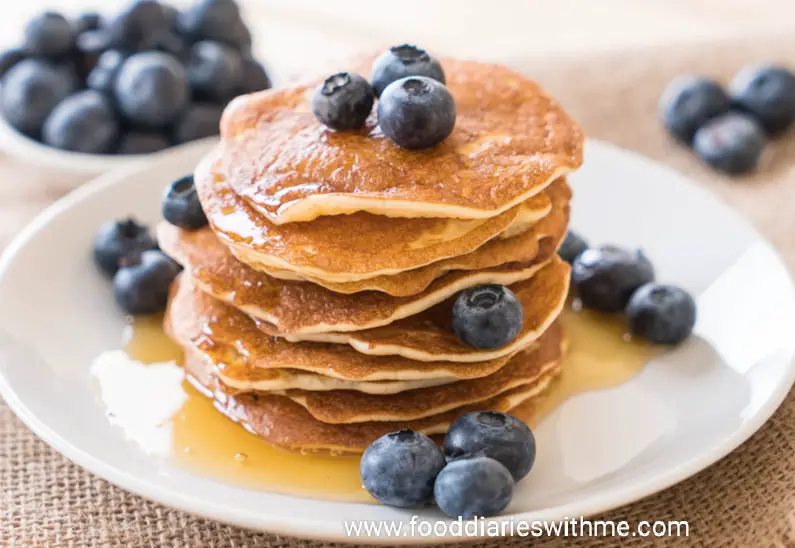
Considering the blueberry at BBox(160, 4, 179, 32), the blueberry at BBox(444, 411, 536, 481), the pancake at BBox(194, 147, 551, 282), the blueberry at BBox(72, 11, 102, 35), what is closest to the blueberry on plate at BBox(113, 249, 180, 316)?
the pancake at BBox(194, 147, 551, 282)

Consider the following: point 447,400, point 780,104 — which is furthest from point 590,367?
point 780,104

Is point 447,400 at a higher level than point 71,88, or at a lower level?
higher

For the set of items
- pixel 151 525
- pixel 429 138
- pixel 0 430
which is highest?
pixel 429 138

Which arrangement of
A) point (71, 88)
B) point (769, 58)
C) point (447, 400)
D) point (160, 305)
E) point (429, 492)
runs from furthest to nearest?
point (769, 58)
point (71, 88)
point (160, 305)
point (447, 400)
point (429, 492)

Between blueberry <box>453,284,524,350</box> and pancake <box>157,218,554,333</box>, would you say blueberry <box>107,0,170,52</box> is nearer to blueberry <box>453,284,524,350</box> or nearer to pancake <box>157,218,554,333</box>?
pancake <box>157,218,554,333</box>

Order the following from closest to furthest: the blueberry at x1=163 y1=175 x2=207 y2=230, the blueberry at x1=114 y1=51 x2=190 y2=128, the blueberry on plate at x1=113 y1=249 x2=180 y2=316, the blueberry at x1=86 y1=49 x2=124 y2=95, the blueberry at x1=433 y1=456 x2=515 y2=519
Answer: the blueberry at x1=433 y1=456 x2=515 y2=519 < the blueberry at x1=163 y1=175 x2=207 y2=230 < the blueberry on plate at x1=113 y1=249 x2=180 y2=316 < the blueberry at x1=114 y1=51 x2=190 y2=128 < the blueberry at x1=86 y1=49 x2=124 y2=95

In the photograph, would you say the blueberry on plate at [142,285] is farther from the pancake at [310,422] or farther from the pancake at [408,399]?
the pancake at [408,399]

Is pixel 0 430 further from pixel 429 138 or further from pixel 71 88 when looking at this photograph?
pixel 71 88
